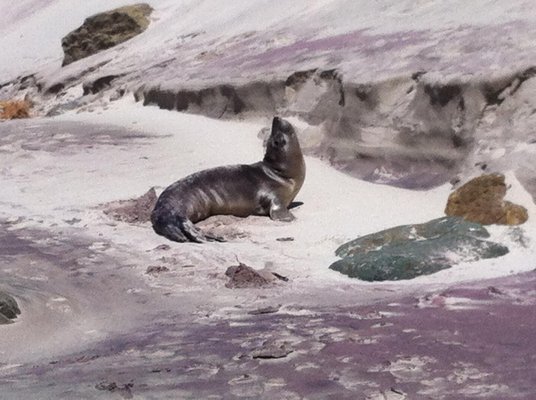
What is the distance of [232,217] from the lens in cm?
721

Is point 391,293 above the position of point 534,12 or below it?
below

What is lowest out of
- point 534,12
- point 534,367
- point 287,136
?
point 534,367

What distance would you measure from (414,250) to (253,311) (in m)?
1.23

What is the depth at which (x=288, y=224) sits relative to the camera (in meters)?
6.89

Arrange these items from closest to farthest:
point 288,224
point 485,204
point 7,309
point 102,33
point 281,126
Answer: point 7,309 < point 485,204 < point 288,224 < point 281,126 < point 102,33

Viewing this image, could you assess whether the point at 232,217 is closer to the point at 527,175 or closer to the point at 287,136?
the point at 287,136

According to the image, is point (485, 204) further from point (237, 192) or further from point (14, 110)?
point (14, 110)

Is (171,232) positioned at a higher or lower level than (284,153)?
lower

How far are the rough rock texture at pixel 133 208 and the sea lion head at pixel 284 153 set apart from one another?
104cm

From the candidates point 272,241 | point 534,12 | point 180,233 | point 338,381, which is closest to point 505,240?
point 272,241

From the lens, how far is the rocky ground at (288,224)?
3.64 meters

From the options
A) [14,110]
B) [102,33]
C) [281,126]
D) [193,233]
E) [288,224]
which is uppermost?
[102,33]

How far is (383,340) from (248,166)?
150 inches

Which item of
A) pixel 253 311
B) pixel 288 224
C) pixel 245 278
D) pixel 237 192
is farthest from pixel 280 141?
pixel 253 311
